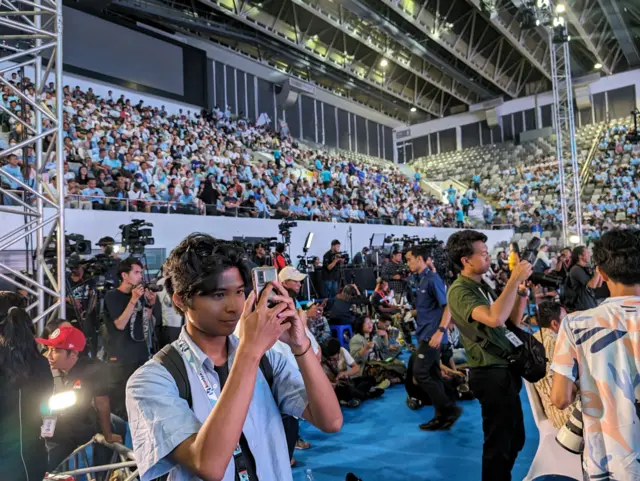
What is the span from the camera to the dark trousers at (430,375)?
14.1 ft

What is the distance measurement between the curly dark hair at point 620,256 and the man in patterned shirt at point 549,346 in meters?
1.15

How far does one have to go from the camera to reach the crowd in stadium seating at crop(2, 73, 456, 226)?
9125 mm

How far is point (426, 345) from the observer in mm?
4266

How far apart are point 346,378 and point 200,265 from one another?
451 centimetres

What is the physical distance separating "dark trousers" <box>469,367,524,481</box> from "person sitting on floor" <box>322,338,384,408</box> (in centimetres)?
275

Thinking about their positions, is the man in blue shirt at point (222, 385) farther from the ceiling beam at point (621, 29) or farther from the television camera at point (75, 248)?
the ceiling beam at point (621, 29)

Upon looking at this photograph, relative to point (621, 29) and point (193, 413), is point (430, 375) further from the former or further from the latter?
point (621, 29)

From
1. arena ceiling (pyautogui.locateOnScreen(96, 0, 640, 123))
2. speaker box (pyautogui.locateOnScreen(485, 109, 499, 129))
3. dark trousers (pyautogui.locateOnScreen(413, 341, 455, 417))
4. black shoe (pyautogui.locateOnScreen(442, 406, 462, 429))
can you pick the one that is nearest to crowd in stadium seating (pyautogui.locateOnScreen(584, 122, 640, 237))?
arena ceiling (pyautogui.locateOnScreen(96, 0, 640, 123))

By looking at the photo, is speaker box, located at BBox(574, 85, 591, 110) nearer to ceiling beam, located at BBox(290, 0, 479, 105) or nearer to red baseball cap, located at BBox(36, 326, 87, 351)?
ceiling beam, located at BBox(290, 0, 479, 105)

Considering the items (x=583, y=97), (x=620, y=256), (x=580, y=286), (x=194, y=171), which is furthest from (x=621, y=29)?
(x=620, y=256)

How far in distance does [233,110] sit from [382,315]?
50.3 ft

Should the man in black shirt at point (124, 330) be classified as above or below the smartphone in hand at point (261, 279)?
below

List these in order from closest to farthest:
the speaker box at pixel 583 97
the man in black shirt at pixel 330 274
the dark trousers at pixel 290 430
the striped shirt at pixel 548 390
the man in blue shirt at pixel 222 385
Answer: the man in blue shirt at pixel 222 385 → the dark trousers at pixel 290 430 → the striped shirt at pixel 548 390 → the man in black shirt at pixel 330 274 → the speaker box at pixel 583 97

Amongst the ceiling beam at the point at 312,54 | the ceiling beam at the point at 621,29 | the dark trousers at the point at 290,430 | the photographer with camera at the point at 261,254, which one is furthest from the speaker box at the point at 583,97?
the dark trousers at the point at 290,430
